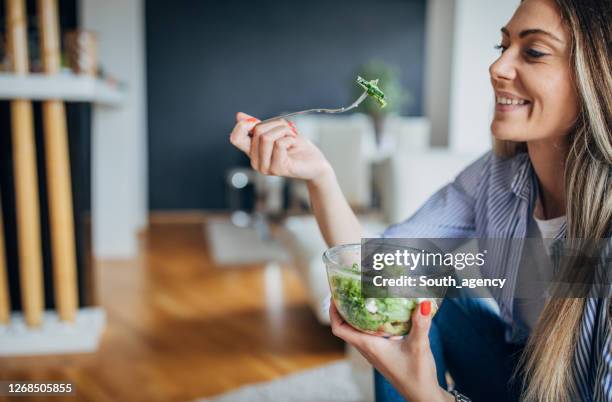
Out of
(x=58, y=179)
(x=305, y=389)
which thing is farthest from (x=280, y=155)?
(x=58, y=179)

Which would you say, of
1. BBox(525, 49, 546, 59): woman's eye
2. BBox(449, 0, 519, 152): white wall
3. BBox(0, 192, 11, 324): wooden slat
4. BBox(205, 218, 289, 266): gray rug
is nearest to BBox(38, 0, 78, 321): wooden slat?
BBox(0, 192, 11, 324): wooden slat

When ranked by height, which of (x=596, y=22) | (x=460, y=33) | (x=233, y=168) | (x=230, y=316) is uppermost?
(x=460, y=33)

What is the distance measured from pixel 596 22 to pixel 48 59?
1.92 metres

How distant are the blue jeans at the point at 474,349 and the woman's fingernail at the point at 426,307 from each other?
0.44m

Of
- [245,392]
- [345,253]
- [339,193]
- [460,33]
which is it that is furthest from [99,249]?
[345,253]

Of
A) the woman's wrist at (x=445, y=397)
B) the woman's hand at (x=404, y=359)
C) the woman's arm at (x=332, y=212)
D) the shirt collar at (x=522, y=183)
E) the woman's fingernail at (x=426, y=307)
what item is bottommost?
the woman's wrist at (x=445, y=397)

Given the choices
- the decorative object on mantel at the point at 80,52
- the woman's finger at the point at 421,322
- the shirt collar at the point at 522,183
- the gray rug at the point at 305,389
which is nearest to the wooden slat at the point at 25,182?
the decorative object on mantel at the point at 80,52

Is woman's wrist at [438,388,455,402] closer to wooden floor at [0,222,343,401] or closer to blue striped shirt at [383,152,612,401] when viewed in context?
blue striped shirt at [383,152,612,401]

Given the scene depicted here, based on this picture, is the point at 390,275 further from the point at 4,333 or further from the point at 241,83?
the point at 241,83

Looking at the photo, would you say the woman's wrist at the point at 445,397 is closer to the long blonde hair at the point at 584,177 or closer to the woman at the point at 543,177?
the woman at the point at 543,177

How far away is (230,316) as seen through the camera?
2777 millimetres

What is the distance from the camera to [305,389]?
2010mm

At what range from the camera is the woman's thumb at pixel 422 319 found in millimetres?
700

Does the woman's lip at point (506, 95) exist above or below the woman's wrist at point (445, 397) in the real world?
above
